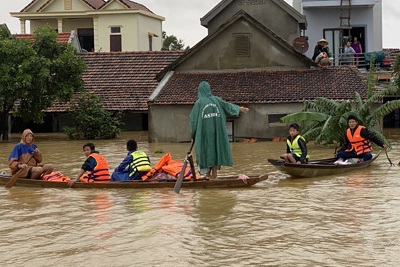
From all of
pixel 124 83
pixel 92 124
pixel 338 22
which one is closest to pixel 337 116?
pixel 92 124

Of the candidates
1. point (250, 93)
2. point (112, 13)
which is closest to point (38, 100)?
point (250, 93)

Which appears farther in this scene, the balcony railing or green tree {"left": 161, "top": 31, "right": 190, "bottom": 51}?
green tree {"left": 161, "top": 31, "right": 190, "bottom": 51}

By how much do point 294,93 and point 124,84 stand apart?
31.4 ft

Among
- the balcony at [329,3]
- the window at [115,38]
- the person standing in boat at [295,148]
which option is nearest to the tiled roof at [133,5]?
the window at [115,38]

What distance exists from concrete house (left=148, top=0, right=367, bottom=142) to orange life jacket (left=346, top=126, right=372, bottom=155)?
10.9 meters

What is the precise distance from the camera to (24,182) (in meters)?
15.2

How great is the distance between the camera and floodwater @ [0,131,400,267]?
888 centimetres

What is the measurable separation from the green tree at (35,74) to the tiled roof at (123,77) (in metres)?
3.00

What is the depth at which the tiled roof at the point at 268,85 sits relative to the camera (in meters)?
28.6

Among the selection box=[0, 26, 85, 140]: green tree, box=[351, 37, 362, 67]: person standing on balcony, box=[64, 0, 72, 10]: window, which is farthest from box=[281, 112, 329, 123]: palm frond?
box=[64, 0, 72, 10]: window

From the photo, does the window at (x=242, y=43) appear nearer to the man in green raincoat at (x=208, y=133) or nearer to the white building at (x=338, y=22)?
the white building at (x=338, y=22)

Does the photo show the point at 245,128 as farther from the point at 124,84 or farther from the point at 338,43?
the point at 338,43

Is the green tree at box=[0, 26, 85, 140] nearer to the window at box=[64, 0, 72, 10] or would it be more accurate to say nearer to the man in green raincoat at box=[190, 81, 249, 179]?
the man in green raincoat at box=[190, 81, 249, 179]

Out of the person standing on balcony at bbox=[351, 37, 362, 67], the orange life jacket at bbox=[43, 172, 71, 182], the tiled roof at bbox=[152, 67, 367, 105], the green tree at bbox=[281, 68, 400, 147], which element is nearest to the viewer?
the orange life jacket at bbox=[43, 172, 71, 182]
